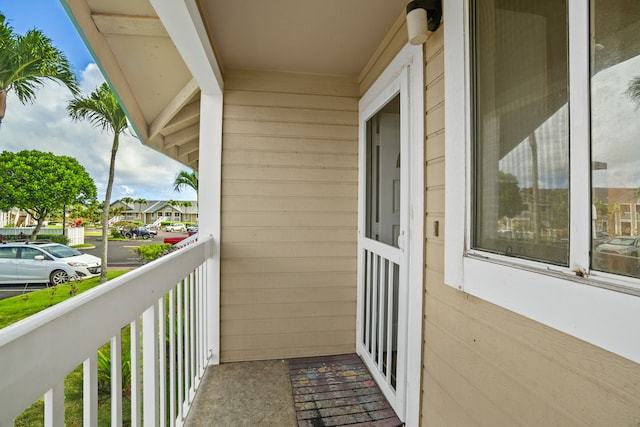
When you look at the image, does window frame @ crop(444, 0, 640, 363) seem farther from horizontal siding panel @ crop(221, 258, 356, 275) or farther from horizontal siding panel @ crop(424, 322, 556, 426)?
horizontal siding panel @ crop(221, 258, 356, 275)

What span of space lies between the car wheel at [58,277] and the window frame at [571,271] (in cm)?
135

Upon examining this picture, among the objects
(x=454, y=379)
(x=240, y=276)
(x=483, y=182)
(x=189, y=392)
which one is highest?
A: (x=483, y=182)

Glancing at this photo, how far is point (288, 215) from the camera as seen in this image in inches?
101

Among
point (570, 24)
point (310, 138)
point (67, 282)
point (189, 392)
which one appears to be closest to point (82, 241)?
point (67, 282)

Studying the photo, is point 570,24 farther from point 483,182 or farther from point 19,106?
point 19,106

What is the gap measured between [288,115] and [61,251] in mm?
1976

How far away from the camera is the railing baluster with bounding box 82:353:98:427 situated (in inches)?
32.8

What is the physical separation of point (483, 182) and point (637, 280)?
58 cm

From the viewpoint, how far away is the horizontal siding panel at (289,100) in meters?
2.49

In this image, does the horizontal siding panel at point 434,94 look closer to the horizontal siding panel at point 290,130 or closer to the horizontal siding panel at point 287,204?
the horizontal siding panel at point 290,130

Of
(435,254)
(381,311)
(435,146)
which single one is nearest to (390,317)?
(381,311)

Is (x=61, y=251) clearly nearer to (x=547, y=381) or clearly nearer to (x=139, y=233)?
(x=139, y=233)

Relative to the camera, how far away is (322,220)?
8.55ft

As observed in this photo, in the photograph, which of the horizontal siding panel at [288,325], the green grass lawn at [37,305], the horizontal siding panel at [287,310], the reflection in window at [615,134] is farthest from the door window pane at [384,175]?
the green grass lawn at [37,305]
